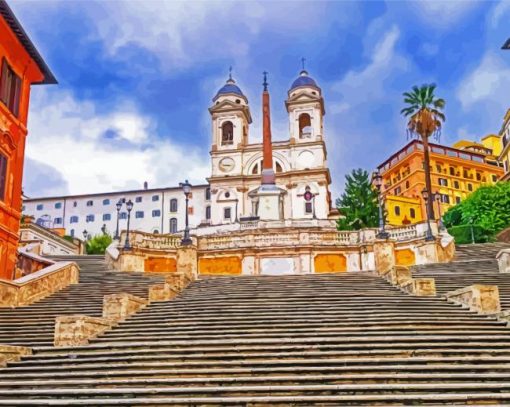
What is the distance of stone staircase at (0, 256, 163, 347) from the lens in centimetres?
1558

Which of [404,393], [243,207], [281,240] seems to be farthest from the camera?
[243,207]

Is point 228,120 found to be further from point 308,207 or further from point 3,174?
point 3,174

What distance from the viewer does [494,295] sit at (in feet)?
51.0

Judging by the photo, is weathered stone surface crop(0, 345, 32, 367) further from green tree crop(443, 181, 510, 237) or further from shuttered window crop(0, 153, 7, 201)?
green tree crop(443, 181, 510, 237)

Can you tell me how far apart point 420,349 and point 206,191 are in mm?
87800

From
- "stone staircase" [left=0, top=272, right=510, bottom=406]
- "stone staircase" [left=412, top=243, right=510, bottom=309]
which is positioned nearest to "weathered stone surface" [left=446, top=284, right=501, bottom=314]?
"stone staircase" [left=0, top=272, right=510, bottom=406]

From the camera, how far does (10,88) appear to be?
25.1 metres

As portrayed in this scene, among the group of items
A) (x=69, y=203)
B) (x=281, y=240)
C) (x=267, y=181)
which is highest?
(x=69, y=203)

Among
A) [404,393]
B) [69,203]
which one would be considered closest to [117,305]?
[404,393]

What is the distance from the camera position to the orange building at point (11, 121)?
23.5m

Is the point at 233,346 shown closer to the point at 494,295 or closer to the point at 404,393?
the point at 404,393

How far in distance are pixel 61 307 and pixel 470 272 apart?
1587 cm

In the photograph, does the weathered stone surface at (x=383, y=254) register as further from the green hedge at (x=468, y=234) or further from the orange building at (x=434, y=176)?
the orange building at (x=434, y=176)

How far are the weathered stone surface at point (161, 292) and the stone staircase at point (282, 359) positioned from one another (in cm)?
204
